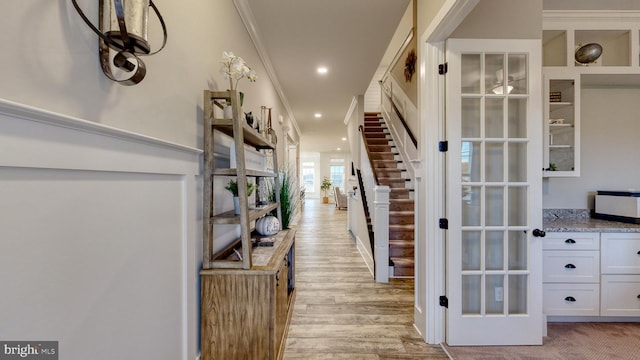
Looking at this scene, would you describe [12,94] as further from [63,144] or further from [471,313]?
[471,313]

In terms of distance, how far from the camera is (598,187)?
2.71 m

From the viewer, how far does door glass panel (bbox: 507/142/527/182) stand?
2018mm

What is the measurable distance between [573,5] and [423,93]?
1806 millimetres

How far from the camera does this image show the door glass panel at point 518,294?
6.60 feet

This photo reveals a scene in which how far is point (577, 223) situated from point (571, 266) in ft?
1.41

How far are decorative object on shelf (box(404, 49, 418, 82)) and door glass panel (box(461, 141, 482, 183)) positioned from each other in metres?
2.77

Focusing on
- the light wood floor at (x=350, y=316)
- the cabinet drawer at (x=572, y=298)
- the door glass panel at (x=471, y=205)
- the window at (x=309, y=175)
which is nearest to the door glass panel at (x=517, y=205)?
the door glass panel at (x=471, y=205)

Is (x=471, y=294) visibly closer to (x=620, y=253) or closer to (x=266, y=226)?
(x=620, y=253)

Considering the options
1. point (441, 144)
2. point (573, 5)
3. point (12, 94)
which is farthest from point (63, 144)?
point (573, 5)

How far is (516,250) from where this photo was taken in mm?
2039

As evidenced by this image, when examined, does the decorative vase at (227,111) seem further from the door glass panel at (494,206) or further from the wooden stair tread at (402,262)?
the wooden stair tread at (402,262)

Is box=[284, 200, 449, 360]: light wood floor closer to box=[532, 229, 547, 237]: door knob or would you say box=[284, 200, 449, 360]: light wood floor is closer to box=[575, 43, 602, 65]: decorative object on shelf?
box=[532, 229, 547, 237]: door knob

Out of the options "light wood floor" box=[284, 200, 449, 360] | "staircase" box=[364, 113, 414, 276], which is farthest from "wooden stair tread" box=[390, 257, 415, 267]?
"light wood floor" box=[284, 200, 449, 360]

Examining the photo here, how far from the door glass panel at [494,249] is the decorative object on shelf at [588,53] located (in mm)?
1932
